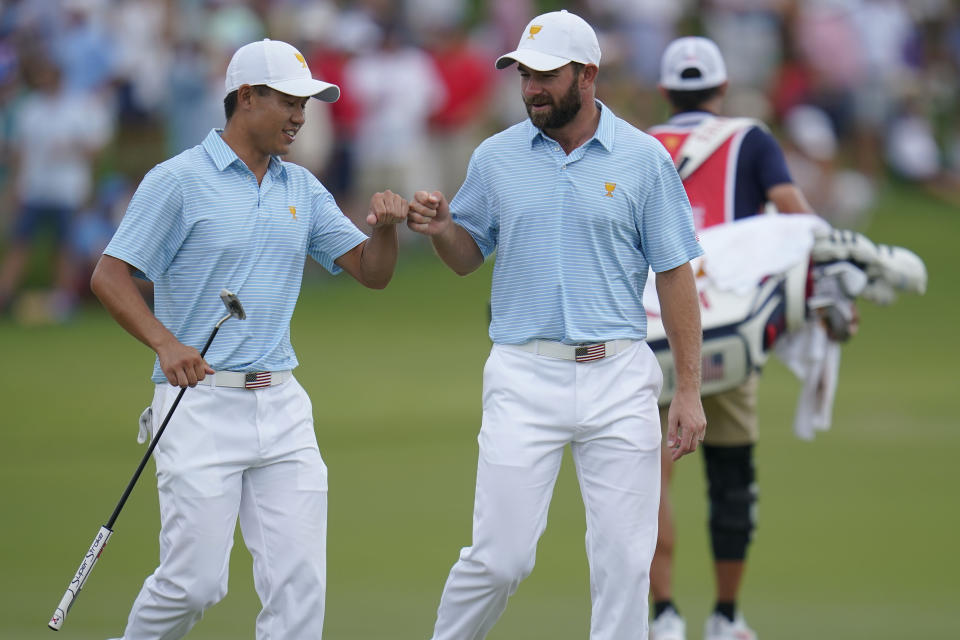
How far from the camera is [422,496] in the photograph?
10.9 meters

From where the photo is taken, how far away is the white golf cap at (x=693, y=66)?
798cm

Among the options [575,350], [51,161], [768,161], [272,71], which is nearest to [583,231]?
[575,350]

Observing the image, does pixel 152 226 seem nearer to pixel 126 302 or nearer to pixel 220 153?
pixel 126 302

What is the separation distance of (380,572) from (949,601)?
122 inches

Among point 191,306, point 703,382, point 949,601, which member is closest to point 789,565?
point 949,601

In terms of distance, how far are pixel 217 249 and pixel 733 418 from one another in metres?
3.05

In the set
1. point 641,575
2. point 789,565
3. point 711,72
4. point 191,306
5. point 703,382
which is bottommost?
point 789,565

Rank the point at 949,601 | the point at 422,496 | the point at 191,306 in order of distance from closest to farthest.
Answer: the point at 191,306 < the point at 949,601 < the point at 422,496

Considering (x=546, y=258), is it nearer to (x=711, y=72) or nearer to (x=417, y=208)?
(x=417, y=208)

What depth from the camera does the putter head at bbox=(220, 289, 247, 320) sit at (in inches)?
233

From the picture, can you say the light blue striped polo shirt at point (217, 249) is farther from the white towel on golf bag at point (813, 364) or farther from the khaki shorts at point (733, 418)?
the white towel on golf bag at point (813, 364)

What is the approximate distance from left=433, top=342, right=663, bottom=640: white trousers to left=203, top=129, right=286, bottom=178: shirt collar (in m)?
1.20

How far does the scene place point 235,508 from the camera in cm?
618

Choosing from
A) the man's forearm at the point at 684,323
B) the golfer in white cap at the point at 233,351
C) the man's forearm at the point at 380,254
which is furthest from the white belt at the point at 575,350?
the golfer in white cap at the point at 233,351
